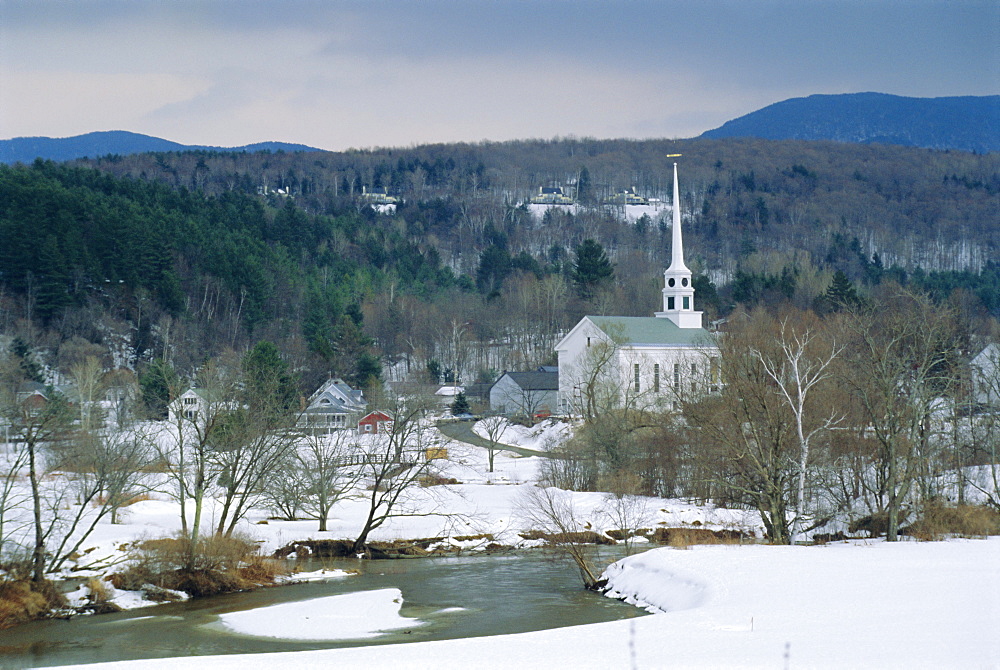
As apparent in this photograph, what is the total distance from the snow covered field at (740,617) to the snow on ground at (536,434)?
24905 millimetres

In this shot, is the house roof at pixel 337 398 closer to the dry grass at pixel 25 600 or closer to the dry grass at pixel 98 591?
the dry grass at pixel 98 591

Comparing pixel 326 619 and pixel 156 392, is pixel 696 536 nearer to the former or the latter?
pixel 326 619

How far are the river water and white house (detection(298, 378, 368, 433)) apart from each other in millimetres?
31232

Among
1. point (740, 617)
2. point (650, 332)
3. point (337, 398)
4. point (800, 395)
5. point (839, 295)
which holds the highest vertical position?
point (800, 395)

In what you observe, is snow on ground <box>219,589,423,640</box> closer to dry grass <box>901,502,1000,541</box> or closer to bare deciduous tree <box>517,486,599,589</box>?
bare deciduous tree <box>517,486,599,589</box>

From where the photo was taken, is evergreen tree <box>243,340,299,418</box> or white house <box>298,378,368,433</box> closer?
evergreen tree <box>243,340,299,418</box>

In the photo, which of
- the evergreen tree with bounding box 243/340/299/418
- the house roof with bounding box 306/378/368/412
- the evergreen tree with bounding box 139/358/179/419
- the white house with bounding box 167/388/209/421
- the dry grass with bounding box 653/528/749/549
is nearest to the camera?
the white house with bounding box 167/388/209/421

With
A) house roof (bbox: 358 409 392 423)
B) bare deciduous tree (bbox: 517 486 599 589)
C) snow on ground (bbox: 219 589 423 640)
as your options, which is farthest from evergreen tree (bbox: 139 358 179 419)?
snow on ground (bbox: 219 589 423 640)

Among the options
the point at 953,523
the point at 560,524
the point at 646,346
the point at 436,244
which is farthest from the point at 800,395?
the point at 436,244

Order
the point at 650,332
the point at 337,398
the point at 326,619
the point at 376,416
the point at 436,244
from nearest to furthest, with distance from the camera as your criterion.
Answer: the point at 326,619, the point at 376,416, the point at 650,332, the point at 337,398, the point at 436,244

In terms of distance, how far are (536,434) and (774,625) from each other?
1639 inches

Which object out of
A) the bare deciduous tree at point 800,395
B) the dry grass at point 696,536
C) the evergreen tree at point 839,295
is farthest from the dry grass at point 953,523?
the evergreen tree at point 839,295

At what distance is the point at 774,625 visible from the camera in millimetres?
18859

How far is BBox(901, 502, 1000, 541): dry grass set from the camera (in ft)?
96.2
